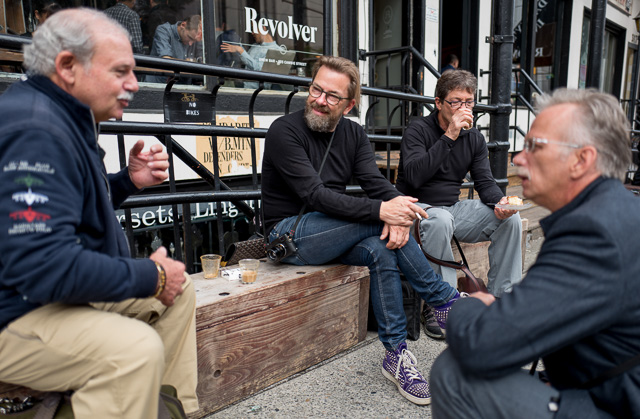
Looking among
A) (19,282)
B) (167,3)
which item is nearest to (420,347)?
(19,282)

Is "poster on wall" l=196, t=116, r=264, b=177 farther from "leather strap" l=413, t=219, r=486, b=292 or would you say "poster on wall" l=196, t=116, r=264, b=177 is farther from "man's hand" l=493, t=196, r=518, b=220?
"man's hand" l=493, t=196, r=518, b=220

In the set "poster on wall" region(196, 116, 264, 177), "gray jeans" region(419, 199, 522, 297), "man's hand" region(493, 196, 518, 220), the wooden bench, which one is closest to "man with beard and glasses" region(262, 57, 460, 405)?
the wooden bench

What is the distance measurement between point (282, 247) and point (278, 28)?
388cm

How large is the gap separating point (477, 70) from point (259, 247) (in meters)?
6.86

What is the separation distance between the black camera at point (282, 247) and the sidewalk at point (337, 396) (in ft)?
2.08

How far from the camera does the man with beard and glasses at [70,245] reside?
1232 mm

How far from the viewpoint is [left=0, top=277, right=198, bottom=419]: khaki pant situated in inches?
51.9

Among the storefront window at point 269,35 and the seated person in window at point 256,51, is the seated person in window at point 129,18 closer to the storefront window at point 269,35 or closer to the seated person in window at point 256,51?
the storefront window at point 269,35

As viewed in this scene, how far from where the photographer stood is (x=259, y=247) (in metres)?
2.86

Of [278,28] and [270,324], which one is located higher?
[278,28]

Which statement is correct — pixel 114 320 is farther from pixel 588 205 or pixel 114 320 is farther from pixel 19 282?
pixel 588 205

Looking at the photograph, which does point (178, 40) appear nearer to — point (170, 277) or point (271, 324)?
point (271, 324)

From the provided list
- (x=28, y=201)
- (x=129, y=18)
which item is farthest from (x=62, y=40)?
(x=129, y=18)

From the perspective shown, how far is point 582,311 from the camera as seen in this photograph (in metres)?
1.15
